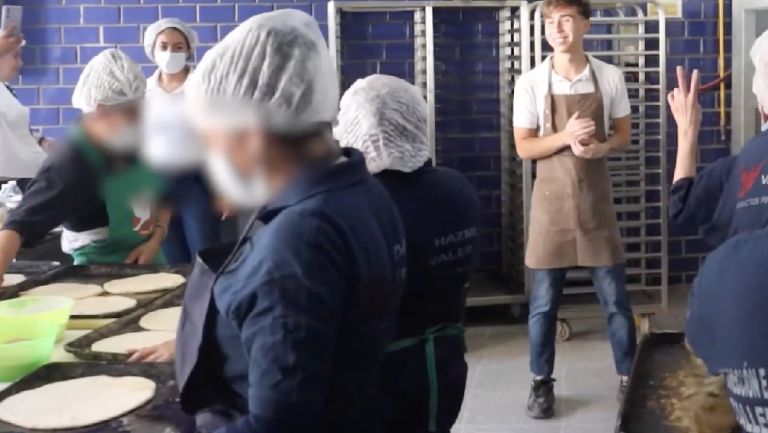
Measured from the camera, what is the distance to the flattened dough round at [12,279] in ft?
9.01

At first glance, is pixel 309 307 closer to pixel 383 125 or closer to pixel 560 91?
pixel 383 125

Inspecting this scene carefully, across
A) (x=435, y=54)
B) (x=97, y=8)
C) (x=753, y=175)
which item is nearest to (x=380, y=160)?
(x=753, y=175)

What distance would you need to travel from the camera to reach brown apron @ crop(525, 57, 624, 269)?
A: 12.3ft

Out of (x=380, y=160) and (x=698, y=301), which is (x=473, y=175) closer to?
(x=380, y=160)

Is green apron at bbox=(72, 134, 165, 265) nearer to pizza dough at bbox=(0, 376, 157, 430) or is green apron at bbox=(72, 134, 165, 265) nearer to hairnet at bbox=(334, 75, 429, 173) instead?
pizza dough at bbox=(0, 376, 157, 430)

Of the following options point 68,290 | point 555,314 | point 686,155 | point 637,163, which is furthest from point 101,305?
Answer: point 637,163

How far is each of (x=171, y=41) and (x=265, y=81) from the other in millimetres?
2727

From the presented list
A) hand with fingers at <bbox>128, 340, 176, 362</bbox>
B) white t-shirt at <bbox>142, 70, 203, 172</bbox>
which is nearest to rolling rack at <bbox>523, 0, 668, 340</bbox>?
hand with fingers at <bbox>128, 340, 176, 362</bbox>

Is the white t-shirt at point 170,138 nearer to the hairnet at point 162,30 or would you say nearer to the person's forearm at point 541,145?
the person's forearm at point 541,145

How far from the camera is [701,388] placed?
2.04m

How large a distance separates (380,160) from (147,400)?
76 cm

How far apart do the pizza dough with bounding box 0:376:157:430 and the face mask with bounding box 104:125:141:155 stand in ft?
1.60

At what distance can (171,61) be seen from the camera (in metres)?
3.51

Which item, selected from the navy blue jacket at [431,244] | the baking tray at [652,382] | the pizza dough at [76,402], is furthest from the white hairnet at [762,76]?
the pizza dough at [76,402]
